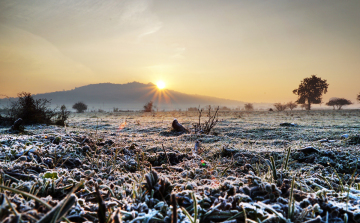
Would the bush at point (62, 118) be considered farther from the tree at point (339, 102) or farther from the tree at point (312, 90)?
the tree at point (339, 102)

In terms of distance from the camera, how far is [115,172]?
2.15 meters

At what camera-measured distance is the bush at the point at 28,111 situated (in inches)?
278

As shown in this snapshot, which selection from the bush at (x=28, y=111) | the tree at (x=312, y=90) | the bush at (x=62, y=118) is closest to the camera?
the bush at (x=28, y=111)

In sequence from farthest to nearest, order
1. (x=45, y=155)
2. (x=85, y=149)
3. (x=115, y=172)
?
(x=85, y=149) → (x=45, y=155) → (x=115, y=172)

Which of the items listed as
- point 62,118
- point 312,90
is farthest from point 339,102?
point 62,118

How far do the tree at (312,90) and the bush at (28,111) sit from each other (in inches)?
2020

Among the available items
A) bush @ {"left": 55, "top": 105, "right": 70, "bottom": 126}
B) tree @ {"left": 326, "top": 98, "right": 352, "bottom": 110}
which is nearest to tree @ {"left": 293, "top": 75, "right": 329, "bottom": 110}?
tree @ {"left": 326, "top": 98, "right": 352, "bottom": 110}

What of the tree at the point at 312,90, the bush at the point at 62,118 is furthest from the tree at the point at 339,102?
the bush at the point at 62,118

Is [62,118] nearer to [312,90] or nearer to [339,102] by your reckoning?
[312,90]

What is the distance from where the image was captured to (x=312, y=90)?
45.6 meters

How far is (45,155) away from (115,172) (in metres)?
0.98

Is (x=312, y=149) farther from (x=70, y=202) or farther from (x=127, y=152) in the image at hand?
(x=70, y=202)

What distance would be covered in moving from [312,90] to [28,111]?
52447 mm

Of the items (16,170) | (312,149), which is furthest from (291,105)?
(16,170)
